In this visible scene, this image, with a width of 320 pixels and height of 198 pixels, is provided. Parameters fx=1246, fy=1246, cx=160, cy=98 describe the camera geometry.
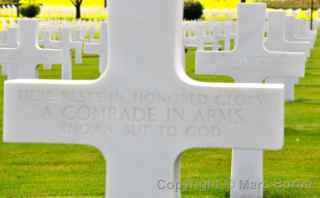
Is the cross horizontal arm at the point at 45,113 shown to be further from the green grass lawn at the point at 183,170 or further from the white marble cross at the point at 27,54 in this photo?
the white marble cross at the point at 27,54

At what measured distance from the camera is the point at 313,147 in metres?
11.1

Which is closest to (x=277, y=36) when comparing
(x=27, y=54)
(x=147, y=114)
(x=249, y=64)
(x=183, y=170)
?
(x=27, y=54)

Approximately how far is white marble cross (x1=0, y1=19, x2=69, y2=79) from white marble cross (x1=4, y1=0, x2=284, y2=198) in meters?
8.24

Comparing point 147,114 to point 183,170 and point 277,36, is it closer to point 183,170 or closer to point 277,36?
point 183,170

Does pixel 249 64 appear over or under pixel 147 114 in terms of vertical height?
under

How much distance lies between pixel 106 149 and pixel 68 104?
0.24 metres

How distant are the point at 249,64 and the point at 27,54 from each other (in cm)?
571

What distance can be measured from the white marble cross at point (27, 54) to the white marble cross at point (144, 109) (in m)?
8.24

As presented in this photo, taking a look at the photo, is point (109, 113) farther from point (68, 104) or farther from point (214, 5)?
point (214, 5)

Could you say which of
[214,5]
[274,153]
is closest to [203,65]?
[274,153]

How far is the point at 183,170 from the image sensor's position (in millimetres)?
9609

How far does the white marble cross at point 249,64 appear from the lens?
319 inches

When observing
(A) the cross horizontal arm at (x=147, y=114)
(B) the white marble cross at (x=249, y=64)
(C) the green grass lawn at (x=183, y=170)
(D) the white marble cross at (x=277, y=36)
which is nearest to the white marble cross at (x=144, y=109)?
(A) the cross horizontal arm at (x=147, y=114)

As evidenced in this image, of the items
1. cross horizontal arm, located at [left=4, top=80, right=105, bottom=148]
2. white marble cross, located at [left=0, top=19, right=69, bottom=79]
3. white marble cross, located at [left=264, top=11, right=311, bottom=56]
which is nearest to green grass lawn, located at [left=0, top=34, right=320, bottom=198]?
white marble cross, located at [left=264, top=11, right=311, bottom=56]
